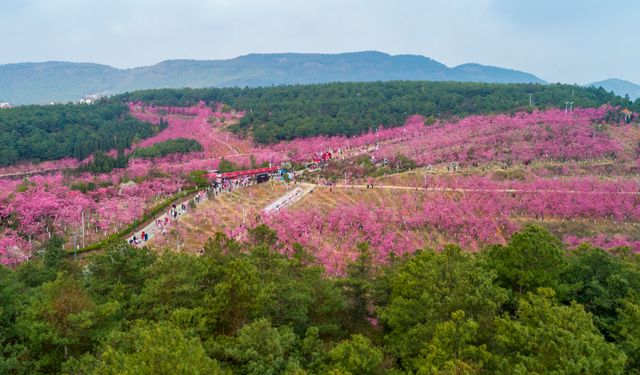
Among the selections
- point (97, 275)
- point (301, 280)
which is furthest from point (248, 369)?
point (97, 275)

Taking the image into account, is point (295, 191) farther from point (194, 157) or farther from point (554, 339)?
point (554, 339)

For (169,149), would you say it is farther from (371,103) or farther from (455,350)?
(455,350)

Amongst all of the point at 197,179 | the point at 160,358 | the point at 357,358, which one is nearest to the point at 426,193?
the point at 197,179

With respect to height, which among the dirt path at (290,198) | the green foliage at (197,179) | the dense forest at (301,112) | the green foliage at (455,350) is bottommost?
the dirt path at (290,198)

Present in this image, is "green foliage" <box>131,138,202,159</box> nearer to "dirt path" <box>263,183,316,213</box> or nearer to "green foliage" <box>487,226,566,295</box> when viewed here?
"dirt path" <box>263,183,316,213</box>

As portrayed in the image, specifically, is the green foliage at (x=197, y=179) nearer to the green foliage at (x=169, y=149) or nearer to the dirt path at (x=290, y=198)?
the dirt path at (x=290, y=198)

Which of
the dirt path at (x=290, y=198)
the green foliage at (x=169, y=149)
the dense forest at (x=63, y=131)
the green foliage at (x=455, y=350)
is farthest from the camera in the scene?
the dense forest at (x=63, y=131)

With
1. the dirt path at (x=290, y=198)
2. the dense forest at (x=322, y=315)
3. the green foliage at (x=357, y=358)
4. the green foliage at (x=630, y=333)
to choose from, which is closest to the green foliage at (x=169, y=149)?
the dirt path at (x=290, y=198)

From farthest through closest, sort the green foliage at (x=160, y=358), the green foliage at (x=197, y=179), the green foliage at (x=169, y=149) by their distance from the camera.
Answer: the green foliage at (x=169, y=149) → the green foliage at (x=197, y=179) → the green foliage at (x=160, y=358)

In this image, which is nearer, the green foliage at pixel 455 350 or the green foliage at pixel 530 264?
the green foliage at pixel 455 350
